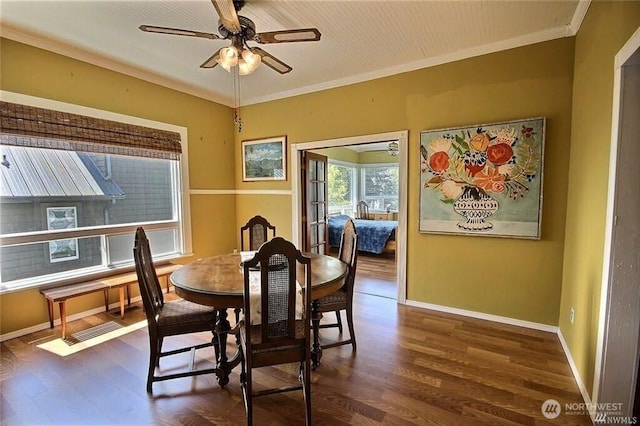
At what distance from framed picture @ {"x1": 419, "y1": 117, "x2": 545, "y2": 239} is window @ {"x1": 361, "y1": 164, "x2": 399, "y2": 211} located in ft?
16.3

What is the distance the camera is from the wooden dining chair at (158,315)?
6.36ft

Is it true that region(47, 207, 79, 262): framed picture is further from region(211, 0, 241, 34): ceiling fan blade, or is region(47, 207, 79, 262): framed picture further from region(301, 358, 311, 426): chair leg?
region(301, 358, 311, 426): chair leg

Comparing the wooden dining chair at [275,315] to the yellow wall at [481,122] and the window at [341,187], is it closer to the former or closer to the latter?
the yellow wall at [481,122]

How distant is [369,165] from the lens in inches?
335

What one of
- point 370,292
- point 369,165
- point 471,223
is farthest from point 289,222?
point 369,165

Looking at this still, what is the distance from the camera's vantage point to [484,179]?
295 cm

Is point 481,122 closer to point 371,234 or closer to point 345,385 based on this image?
point 345,385

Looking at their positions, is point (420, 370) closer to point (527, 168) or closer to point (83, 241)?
point (527, 168)

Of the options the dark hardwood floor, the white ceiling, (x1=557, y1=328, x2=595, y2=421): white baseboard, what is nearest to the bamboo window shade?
the white ceiling

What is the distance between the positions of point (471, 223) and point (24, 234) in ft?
14.2

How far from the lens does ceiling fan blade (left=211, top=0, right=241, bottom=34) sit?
1.72 metres

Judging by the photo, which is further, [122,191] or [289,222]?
[289,222]

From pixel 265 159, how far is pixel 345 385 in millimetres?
3318
